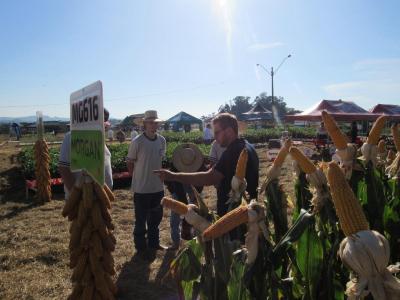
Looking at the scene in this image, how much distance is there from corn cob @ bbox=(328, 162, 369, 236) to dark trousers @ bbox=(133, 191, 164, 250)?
170 inches

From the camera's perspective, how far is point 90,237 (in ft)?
9.26

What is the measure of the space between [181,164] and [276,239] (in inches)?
136

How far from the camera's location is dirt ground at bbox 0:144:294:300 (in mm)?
4254

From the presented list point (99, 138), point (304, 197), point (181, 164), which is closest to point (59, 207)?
point (181, 164)

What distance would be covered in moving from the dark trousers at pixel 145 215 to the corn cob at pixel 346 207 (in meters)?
4.32

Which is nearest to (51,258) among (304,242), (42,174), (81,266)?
(81,266)

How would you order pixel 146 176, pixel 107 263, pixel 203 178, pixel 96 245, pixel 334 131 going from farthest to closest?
pixel 146 176, pixel 203 178, pixel 107 263, pixel 96 245, pixel 334 131

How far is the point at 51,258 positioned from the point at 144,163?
1918 millimetres

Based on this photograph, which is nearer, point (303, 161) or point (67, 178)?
point (303, 161)

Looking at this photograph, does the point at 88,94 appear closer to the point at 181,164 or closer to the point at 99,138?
the point at 99,138

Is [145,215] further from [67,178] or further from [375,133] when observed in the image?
[375,133]

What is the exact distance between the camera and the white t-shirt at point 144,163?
5.11m

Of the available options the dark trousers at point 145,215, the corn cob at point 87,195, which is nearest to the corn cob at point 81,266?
the corn cob at point 87,195

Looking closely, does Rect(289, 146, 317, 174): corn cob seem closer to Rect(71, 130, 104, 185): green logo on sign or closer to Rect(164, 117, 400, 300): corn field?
Rect(164, 117, 400, 300): corn field
